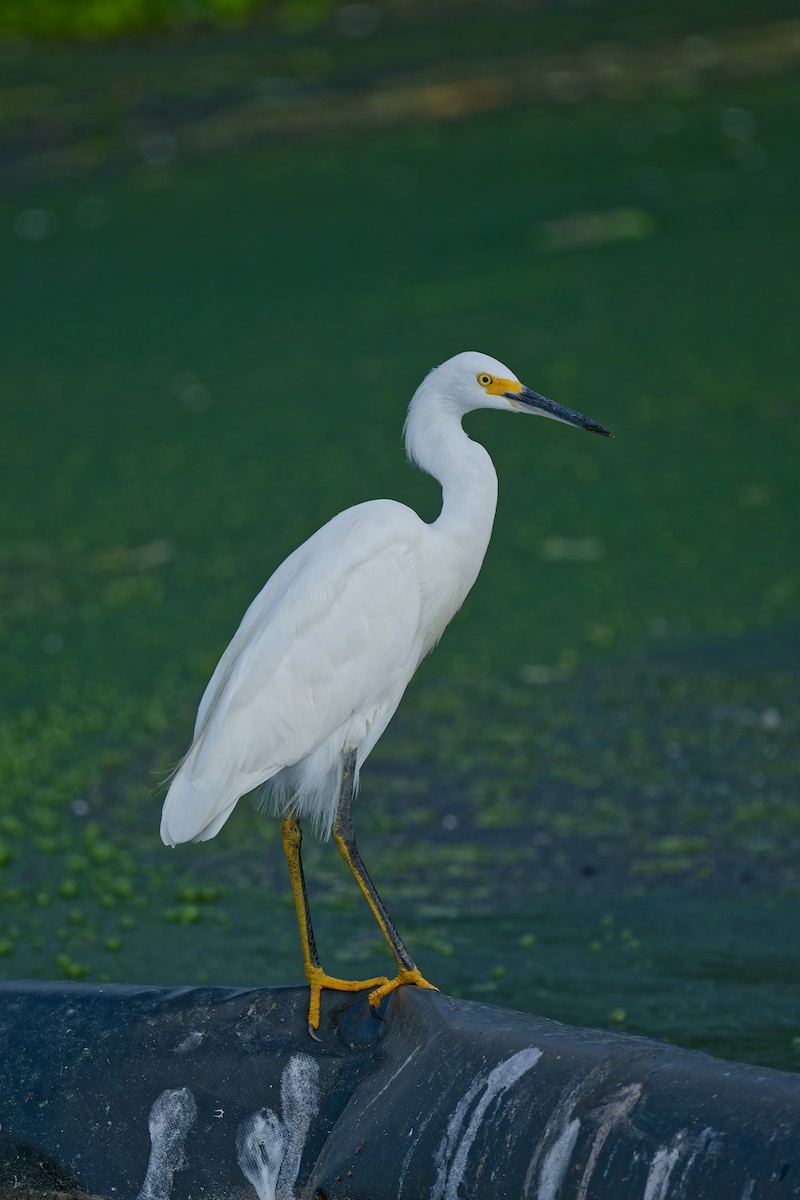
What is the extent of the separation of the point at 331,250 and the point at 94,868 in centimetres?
590

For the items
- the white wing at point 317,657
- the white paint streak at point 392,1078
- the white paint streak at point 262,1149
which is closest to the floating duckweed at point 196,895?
the white wing at point 317,657

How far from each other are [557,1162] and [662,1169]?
0.18 metres

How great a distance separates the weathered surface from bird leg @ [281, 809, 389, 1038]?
1.3 inches

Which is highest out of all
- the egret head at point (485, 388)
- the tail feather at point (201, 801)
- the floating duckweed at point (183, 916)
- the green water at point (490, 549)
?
the egret head at point (485, 388)

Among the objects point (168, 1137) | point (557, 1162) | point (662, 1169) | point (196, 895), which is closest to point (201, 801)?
point (168, 1137)

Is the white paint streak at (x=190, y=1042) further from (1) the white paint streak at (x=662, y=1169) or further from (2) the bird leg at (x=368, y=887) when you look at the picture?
(1) the white paint streak at (x=662, y=1169)

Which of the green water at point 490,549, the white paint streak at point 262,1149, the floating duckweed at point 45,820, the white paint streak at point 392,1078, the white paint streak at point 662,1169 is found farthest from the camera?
the floating duckweed at point 45,820

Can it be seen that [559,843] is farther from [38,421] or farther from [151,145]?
[151,145]

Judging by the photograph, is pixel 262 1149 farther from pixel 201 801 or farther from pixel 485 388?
pixel 485 388

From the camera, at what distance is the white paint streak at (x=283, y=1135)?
293cm

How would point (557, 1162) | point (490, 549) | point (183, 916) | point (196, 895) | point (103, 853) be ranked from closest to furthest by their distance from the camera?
point (557, 1162) → point (183, 916) → point (196, 895) → point (103, 853) → point (490, 549)

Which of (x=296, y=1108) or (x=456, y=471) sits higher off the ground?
(x=456, y=471)

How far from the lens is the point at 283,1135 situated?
116 inches

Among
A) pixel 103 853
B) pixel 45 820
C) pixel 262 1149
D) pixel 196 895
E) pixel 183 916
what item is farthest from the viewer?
pixel 45 820
